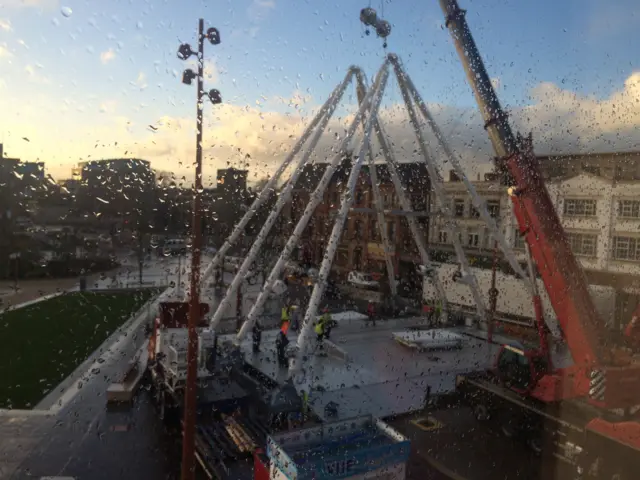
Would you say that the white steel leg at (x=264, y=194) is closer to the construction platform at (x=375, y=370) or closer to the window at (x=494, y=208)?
the construction platform at (x=375, y=370)

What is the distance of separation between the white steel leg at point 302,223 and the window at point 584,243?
9144mm

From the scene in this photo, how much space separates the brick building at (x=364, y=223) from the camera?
962 inches

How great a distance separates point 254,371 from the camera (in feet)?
34.2

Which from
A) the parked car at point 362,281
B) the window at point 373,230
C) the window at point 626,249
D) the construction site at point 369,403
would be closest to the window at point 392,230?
the window at point 373,230

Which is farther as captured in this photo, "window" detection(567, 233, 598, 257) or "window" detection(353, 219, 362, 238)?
"window" detection(353, 219, 362, 238)

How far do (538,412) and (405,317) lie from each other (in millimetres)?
10399

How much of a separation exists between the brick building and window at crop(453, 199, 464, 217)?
54.5 inches

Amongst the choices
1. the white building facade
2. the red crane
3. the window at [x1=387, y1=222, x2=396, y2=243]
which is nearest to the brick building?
the window at [x1=387, y1=222, x2=396, y2=243]

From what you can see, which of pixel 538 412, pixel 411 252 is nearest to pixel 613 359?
pixel 538 412

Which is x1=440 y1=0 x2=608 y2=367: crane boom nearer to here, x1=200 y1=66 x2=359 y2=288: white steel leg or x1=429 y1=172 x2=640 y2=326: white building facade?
x1=200 y1=66 x2=359 y2=288: white steel leg

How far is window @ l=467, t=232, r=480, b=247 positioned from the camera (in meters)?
22.4

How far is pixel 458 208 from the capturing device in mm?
23359

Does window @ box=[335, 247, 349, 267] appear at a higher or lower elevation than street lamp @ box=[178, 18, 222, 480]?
lower

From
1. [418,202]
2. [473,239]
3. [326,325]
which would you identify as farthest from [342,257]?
[326,325]
